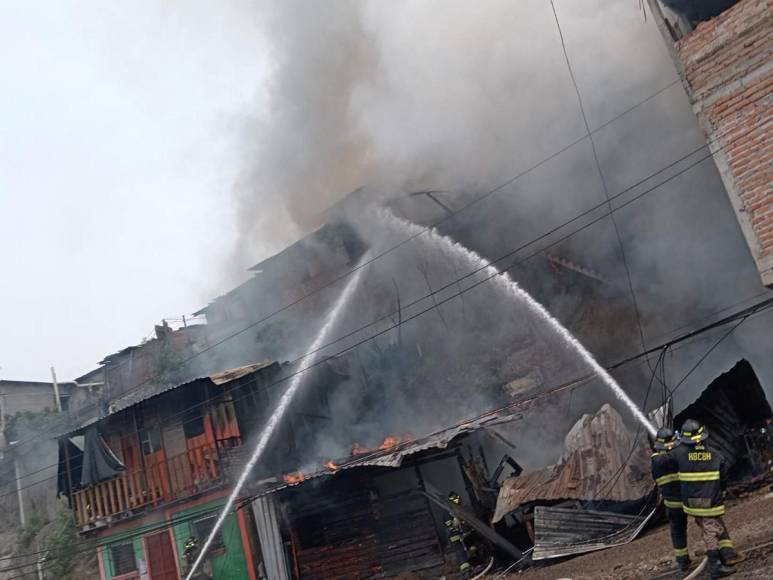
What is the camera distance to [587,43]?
17.0 metres

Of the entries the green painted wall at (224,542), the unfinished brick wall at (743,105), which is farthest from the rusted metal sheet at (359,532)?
the unfinished brick wall at (743,105)

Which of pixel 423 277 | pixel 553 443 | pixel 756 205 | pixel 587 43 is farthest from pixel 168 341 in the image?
pixel 756 205

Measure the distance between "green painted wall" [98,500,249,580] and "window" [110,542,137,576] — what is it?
240 millimetres

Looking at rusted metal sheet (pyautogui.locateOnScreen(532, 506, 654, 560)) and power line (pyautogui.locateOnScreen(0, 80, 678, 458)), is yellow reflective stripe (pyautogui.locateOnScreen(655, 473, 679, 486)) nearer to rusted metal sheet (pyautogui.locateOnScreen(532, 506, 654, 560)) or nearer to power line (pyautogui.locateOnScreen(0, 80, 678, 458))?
rusted metal sheet (pyautogui.locateOnScreen(532, 506, 654, 560))

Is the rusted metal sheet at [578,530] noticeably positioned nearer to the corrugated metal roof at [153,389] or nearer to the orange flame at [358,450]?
the orange flame at [358,450]

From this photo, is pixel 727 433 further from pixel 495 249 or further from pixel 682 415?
pixel 495 249

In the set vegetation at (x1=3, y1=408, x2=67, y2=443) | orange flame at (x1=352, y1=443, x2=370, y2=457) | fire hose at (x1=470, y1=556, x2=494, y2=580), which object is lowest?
fire hose at (x1=470, y1=556, x2=494, y2=580)

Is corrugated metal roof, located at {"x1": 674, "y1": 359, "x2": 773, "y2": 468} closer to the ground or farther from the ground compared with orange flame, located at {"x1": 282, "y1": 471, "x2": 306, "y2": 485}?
closer to the ground

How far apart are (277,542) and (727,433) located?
33.8 ft

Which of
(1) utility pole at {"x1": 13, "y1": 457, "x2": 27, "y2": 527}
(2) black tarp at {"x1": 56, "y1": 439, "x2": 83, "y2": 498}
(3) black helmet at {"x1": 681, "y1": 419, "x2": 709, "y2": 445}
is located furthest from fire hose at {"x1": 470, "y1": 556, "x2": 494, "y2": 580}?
(1) utility pole at {"x1": 13, "y1": 457, "x2": 27, "y2": 527}

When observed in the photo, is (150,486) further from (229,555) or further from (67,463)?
(229,555)

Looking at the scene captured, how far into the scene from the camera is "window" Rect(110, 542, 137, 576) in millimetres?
20984

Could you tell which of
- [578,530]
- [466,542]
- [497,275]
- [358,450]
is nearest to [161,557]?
[358,450]

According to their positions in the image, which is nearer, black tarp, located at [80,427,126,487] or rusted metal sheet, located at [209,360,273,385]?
rusted metal sheet, located at [209,360,273,385]
